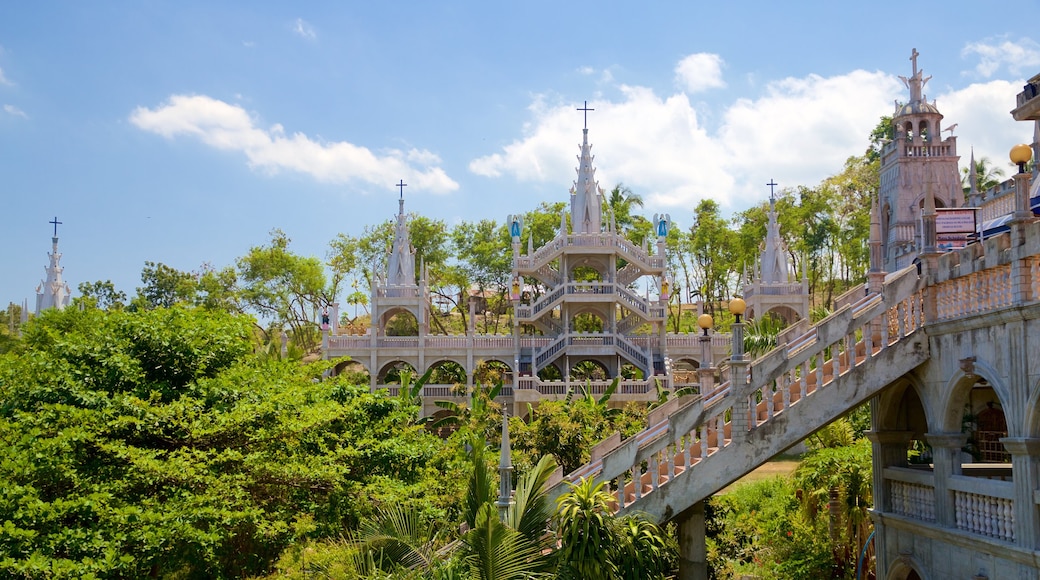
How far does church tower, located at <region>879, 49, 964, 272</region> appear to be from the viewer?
33938 millimetres

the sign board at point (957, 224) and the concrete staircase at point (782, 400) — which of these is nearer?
the concrete staircase at point (782, 400)

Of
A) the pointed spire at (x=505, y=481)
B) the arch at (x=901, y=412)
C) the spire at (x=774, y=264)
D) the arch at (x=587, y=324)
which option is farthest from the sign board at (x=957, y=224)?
the arch at (x=587, y=324)

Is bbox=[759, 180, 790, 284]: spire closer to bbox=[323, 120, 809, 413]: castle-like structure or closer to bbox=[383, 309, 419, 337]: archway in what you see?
bbox=[323, 120, 809, 413]: castle-like structure

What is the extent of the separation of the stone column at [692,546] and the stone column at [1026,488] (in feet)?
16.4

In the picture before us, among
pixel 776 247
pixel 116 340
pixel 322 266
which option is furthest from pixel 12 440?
pixel 322 266

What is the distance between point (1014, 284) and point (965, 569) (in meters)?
3.94

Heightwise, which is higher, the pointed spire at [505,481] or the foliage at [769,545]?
the pointed spire at [505,481]

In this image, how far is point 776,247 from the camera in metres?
50.9

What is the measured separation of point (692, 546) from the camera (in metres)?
15.8

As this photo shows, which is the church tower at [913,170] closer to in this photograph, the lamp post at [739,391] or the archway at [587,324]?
the lamp post at [739,391]

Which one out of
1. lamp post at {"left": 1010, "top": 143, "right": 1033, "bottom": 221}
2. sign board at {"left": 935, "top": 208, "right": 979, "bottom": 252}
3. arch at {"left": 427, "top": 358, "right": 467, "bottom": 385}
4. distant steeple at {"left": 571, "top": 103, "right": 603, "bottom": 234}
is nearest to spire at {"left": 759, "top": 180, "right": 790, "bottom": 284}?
distant steeple at {"left": 571, "top": 103, "right": 603, "bottom": 234}

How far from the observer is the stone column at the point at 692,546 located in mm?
15789

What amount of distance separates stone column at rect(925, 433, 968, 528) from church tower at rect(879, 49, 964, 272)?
20147 millimetres

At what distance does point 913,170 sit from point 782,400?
22720mm
